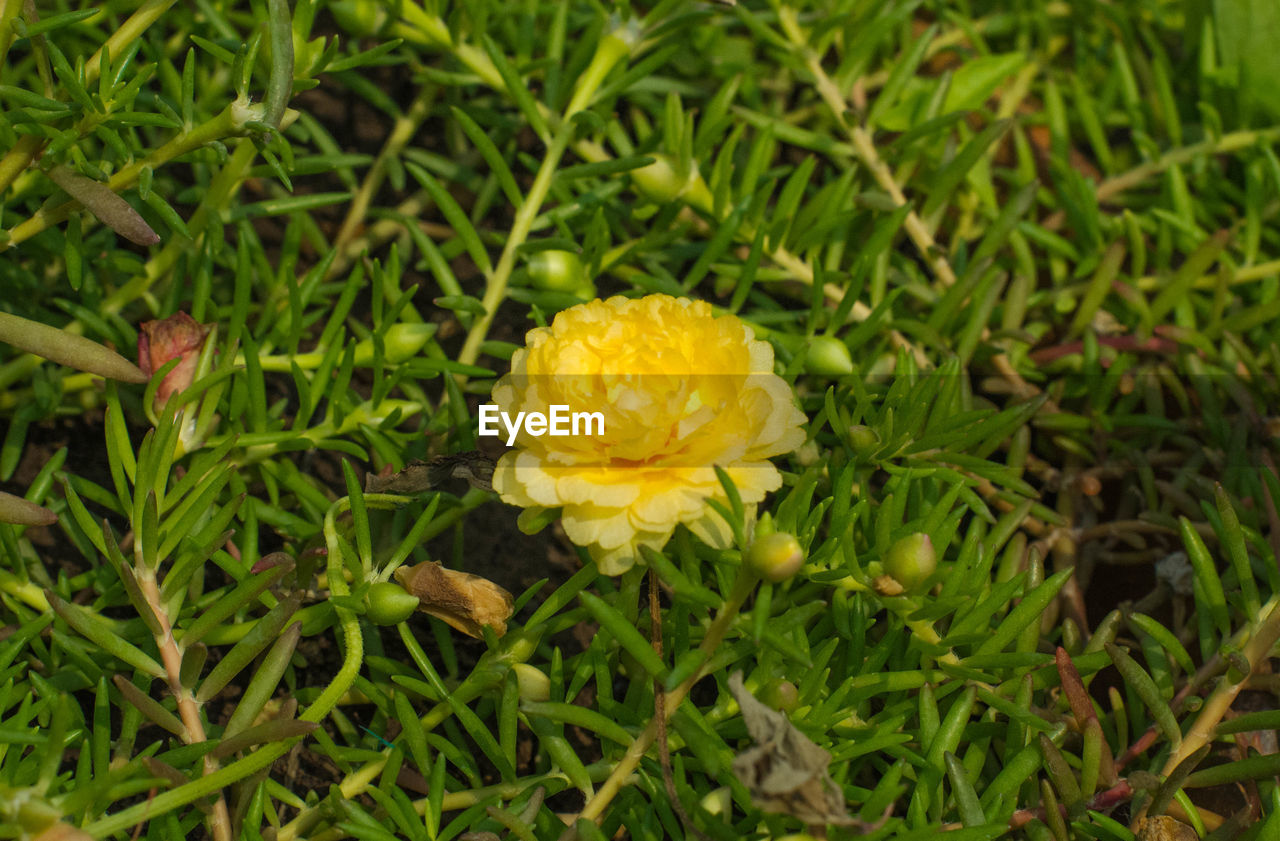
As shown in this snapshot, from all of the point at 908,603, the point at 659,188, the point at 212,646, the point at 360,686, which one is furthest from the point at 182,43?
the point at 908,603

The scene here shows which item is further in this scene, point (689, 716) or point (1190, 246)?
point (1190, 246)

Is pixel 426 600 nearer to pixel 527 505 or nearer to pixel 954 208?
pixel 527 505

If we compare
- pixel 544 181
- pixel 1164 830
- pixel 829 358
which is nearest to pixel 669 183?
pixel 544 181

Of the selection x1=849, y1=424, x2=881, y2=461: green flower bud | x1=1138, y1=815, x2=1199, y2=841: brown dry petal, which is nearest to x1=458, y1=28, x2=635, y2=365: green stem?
x1=849, y1=424, x2=881, y2=461: green flower bud

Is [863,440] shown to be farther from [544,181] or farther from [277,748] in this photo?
[277,748]

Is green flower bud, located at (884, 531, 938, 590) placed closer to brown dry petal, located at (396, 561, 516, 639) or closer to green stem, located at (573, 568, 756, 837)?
green stem, located at (573, 568, 756, 837)

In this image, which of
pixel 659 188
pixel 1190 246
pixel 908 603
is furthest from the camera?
pixel 1190 246

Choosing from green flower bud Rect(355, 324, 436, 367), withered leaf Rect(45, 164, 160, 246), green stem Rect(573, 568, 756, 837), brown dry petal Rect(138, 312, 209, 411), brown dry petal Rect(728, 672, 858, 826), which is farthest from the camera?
green flower bud Rect(355, 324, 436, 367)
